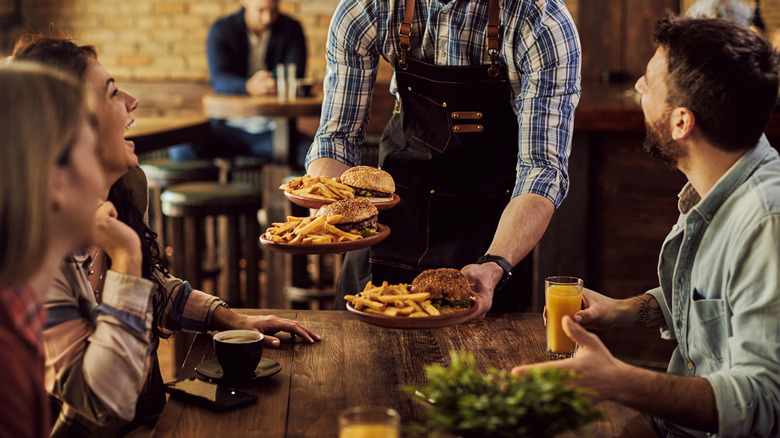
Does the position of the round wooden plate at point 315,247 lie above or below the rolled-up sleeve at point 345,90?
below

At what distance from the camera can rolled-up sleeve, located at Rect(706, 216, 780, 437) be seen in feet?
4.73

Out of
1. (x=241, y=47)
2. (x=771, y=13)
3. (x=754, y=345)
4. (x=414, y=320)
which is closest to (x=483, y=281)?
(x=414, y=320)

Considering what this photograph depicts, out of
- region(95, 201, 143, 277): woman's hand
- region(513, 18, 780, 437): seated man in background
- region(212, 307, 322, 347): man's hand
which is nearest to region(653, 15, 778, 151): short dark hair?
region(513, 18, 780, 437): seated man in background

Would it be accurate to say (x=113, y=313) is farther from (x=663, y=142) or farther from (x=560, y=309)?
(x=663, y=142)

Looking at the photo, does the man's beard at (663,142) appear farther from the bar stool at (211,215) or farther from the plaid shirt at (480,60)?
the bar stool at (211,215)

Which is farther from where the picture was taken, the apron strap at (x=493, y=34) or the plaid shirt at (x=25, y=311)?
the apron strap at (x=493, y=34)

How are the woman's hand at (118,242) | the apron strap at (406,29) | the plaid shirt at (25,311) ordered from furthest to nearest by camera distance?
the apron strap at (406,29) → the woman's hand at (118,242) → the plaid shirt at (25,311)

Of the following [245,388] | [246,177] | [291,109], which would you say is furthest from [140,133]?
[245,388]

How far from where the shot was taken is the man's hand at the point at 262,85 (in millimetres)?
5082

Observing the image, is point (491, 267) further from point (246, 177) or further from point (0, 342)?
point (246, 177)

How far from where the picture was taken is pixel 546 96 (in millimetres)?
2232

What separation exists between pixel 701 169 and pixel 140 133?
9.46 feet

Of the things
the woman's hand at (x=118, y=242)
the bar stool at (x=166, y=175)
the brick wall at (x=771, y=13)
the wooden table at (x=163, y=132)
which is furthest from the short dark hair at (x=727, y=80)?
the brick wall at (x=771, y=13)

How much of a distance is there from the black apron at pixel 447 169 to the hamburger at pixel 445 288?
2.73 feet
